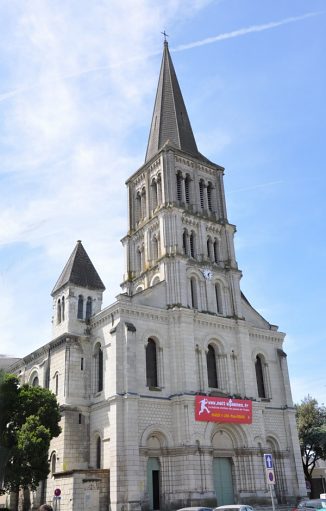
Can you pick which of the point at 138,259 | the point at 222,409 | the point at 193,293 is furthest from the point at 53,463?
the point at 138,259

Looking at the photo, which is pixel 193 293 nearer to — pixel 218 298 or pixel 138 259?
pixel 218 298

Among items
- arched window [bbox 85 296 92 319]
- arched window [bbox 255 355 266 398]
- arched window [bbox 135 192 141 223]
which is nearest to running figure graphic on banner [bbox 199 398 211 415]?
arched window [bbox 255 355 266 398]

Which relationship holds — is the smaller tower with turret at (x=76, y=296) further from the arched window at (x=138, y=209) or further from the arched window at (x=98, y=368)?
the arched window at (x=138, y=209)

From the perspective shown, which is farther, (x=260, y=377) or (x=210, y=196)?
(x=210, y=196)

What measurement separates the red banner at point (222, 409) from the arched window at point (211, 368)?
2.03 m

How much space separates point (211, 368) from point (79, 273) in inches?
555

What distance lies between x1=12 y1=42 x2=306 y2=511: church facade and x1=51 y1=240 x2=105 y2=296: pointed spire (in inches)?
5.3

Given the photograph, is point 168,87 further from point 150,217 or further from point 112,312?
point 112,312

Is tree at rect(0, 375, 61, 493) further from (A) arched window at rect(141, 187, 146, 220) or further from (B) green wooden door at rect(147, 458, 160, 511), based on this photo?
(A) arched window at rect(141, 187, 146, 220)

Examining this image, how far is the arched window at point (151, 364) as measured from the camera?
37906mm

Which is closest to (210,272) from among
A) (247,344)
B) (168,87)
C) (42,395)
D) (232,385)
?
(247,344)

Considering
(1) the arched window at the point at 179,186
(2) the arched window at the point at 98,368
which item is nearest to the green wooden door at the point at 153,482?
(2) the arched window at the point at 98,368

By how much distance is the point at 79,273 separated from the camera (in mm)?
44938

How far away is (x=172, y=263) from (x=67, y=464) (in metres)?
17.1
